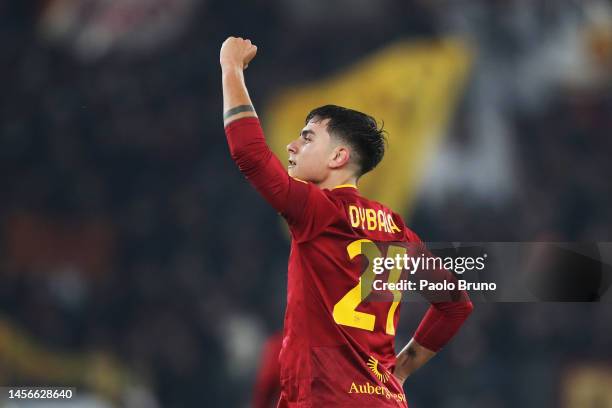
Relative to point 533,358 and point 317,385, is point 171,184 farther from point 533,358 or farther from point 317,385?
point 317,385

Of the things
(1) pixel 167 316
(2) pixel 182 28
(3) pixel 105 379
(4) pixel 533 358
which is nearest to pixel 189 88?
(2) pixel 182 28

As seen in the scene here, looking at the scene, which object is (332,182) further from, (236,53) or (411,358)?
(411,358)

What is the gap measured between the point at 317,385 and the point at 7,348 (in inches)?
259

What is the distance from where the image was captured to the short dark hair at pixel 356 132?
3.40m

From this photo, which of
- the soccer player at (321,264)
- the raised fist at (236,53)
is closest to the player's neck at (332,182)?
the soccer player at (321,264)

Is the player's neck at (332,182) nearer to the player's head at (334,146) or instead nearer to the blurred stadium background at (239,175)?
the player's head at (334,146)

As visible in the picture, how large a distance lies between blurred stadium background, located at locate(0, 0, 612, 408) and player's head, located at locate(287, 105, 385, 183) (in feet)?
17.9

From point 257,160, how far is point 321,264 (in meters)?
0.47

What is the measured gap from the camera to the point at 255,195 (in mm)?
9523

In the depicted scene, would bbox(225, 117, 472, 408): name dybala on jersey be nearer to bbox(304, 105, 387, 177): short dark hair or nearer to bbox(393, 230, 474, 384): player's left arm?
bbox(304, 105, 387, 177): short dark hair

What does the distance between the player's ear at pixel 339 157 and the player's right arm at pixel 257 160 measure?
0.28m

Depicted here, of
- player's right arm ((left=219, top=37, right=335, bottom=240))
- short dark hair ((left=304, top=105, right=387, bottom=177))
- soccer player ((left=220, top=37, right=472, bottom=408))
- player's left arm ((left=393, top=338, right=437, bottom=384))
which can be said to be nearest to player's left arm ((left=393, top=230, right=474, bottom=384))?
player's left arm ((left=393, top=338, right=437, bottom=384))

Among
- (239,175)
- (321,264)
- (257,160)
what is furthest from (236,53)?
(239,175)

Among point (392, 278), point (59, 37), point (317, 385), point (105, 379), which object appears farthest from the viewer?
point (59, 37)
